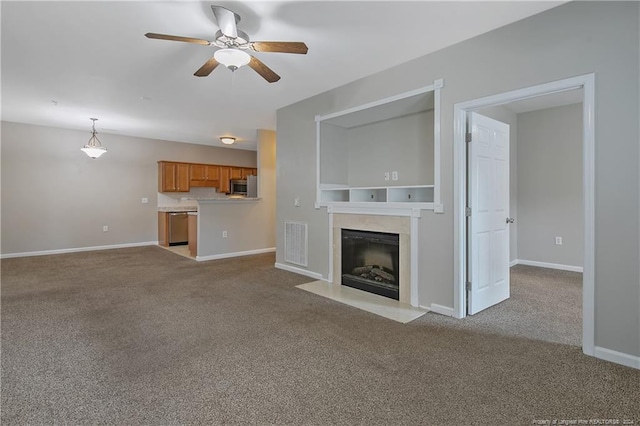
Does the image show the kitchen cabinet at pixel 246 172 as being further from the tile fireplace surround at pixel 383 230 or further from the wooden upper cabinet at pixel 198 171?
the tile fireplace surround at pixel 383 230

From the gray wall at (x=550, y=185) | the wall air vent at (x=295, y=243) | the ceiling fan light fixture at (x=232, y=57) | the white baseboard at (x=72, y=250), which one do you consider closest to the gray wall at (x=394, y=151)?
the wall air vent at (x=295, y=243)

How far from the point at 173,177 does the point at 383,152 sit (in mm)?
5690

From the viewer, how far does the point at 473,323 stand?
2855mm

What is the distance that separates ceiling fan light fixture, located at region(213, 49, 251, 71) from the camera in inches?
92.6

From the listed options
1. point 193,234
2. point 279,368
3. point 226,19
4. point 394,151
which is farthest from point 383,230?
point 193,234

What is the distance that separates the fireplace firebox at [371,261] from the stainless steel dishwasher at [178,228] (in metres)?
4.85

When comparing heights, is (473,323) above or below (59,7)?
below

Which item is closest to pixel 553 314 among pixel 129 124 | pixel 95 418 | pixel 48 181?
pixel 95 418

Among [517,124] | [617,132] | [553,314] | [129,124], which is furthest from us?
[129,124]

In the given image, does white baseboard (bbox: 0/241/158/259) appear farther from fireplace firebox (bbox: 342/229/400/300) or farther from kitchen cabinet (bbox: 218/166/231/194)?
fireplace firebox (bbox: 342/229/400/300)

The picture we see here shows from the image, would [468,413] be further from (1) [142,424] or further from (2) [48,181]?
(2) [48,181]

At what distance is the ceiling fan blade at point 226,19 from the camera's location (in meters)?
2.24

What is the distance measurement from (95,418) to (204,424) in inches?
22.6

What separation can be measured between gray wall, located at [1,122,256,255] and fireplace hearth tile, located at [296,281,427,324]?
5404 mm
